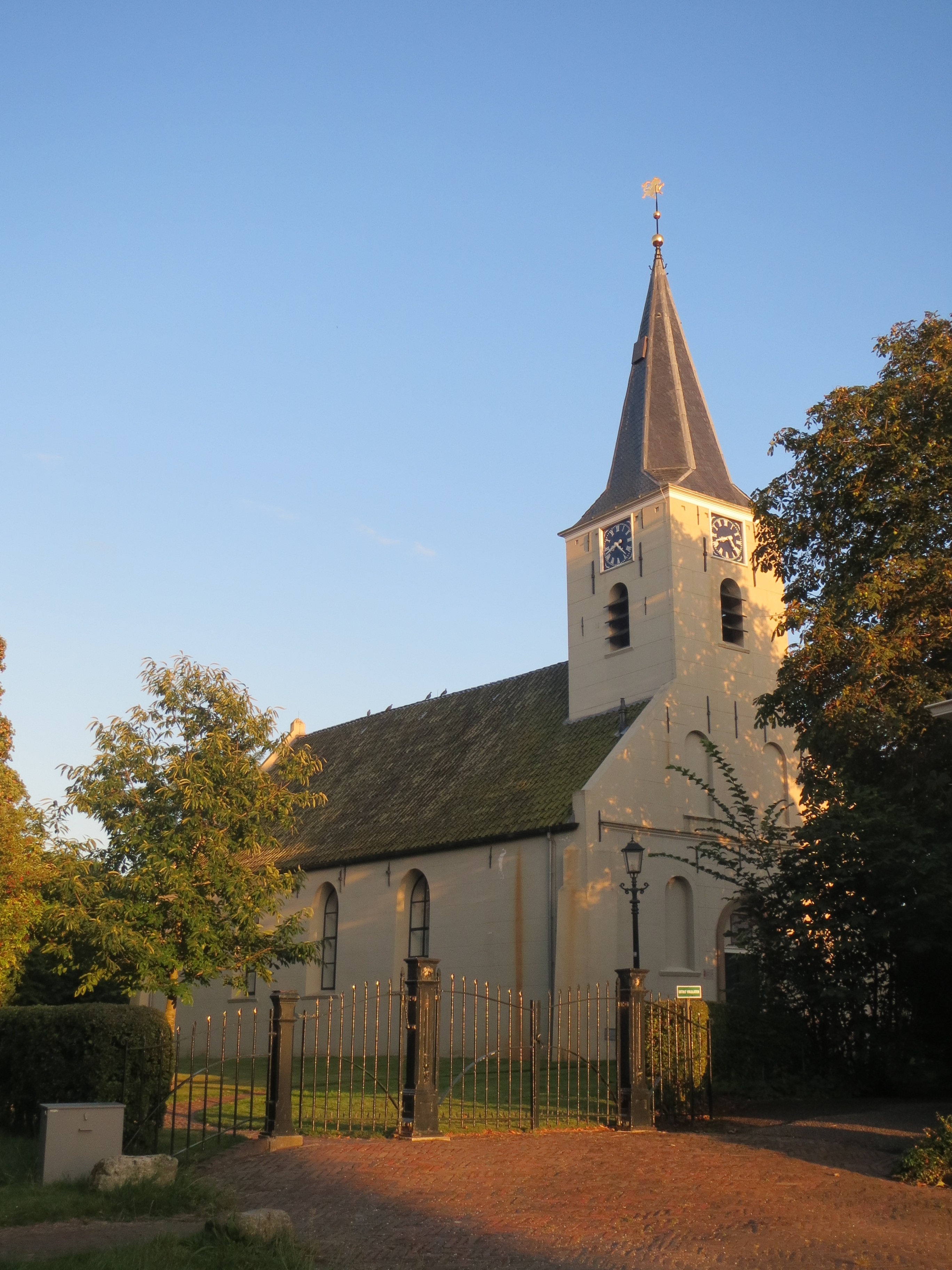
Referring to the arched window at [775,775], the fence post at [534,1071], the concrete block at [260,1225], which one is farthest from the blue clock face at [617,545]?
the concrete block at [260,1225]

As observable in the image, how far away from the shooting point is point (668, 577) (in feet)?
95.1

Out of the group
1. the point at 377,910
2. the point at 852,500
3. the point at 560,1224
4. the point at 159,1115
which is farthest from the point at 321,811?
the point at 560,1224

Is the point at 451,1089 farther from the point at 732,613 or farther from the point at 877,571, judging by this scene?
the point at 732,613

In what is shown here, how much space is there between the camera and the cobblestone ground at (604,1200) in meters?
8.63

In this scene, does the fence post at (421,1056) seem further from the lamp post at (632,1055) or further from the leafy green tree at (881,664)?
the leafy green tree at (881,664)

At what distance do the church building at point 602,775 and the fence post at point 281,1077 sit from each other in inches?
462

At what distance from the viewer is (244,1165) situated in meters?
12.0

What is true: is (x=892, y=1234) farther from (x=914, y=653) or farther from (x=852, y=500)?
(x=852, y=500)

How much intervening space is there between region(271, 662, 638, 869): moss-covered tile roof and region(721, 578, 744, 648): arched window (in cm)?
346

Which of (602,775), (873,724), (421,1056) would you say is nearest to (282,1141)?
(421,1056)

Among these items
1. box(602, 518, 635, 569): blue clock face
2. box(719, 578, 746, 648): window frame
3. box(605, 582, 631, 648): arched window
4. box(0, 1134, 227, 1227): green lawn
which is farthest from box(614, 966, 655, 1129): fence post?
box(602, 518, 635, 569): blue clock face

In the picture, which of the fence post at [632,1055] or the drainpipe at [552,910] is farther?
the drainpipe at [552,910]

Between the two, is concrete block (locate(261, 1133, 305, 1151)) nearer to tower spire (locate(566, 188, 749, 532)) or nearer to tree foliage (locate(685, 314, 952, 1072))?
tree foliage (locate(685, 314, 952, 1072))

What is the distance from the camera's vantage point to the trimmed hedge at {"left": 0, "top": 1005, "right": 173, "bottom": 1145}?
41.4ft
